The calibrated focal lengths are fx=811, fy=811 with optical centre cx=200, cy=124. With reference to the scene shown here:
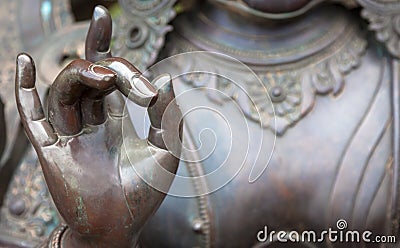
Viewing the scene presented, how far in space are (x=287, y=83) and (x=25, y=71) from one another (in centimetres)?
43

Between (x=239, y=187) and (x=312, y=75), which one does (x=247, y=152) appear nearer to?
(x=239, y=187)

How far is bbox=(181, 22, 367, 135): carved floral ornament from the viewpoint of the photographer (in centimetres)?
123

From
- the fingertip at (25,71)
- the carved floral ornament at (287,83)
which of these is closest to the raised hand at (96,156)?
the fingertip at (25,71)

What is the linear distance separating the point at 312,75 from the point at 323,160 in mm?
133

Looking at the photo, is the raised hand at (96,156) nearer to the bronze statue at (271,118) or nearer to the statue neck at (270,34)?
the bronze statue at (271,118)

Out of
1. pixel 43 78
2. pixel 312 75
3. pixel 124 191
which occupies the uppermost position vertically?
pixel 312 75

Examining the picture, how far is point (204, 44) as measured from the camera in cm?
128

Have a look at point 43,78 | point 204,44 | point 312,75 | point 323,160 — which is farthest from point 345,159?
point 43,78

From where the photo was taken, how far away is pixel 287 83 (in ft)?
4.08

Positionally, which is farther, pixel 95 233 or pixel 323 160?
pixel 323 160

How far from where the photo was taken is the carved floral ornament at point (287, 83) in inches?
48.6

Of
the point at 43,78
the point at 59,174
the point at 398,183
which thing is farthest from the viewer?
the point at 43,78

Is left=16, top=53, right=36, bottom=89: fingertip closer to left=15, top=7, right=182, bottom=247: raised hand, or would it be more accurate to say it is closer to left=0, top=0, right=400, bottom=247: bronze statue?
left=15, top=7, right=182, bottom=247: raised hand

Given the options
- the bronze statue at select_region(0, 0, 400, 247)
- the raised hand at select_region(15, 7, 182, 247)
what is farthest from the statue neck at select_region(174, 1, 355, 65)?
the raised hand at select_region(15, 7, 182, 247)
